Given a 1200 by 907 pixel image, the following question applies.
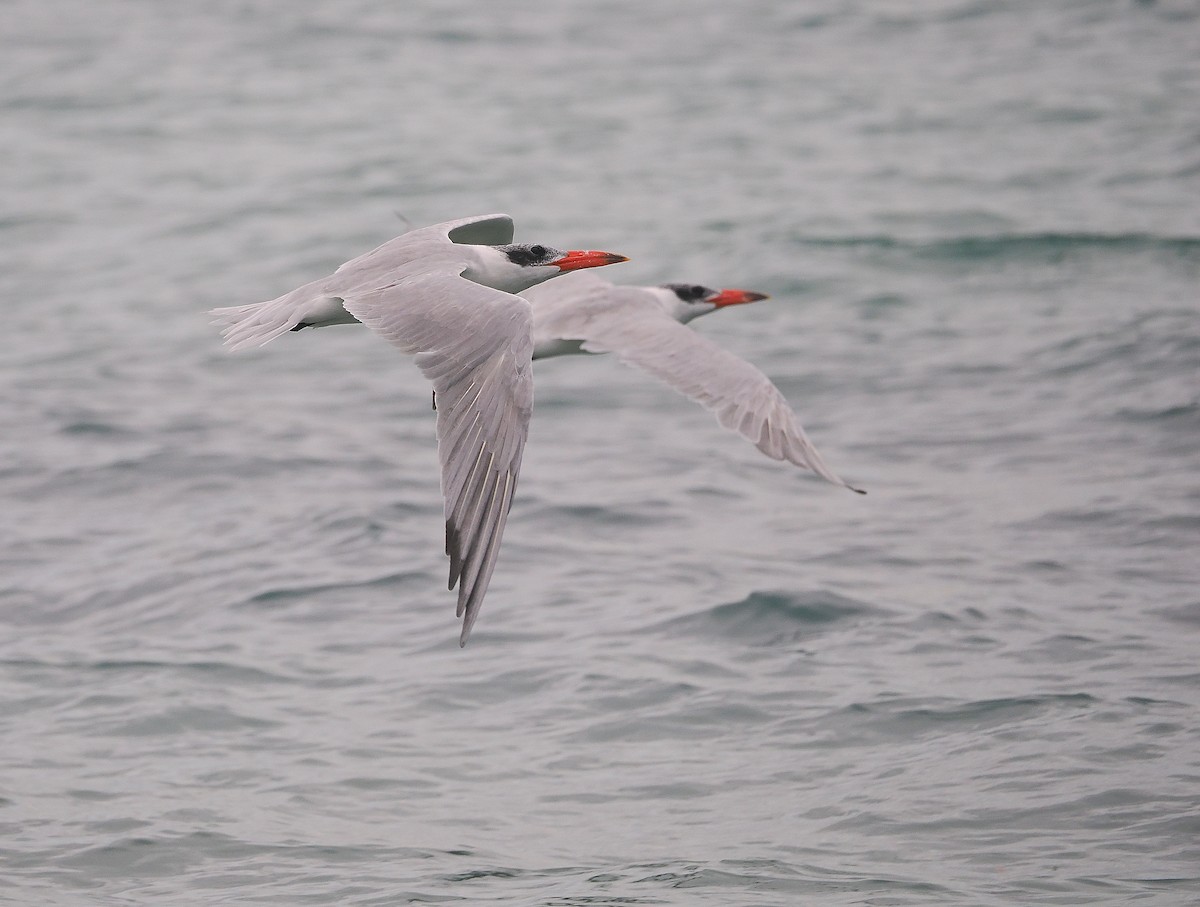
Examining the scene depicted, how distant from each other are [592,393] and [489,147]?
734 cm

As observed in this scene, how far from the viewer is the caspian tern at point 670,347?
900 centimetres

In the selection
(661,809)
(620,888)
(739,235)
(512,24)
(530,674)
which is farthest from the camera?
(512,24)

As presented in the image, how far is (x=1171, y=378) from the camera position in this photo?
13.0 meters

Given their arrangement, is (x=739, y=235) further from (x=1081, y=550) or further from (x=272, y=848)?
(x=272, y=848)

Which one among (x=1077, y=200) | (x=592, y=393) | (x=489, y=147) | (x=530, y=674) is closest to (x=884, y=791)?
(x=530, y=674)

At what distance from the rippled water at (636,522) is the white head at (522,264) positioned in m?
1.95

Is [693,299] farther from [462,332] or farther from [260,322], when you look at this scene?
[462,332]

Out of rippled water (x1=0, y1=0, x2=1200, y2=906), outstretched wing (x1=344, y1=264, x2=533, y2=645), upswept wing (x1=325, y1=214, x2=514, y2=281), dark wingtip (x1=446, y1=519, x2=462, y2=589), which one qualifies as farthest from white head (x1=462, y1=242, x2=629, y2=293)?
dark wingtip (x1=446, y1=519, x2=462, y2=589)

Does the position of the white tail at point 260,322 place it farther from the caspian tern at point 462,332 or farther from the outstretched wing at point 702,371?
the outstretched wing at point 702,371

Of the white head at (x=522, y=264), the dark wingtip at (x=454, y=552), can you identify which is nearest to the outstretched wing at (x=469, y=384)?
the dark wingtip at (x=454, y=552)

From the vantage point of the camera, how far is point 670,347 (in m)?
9.66

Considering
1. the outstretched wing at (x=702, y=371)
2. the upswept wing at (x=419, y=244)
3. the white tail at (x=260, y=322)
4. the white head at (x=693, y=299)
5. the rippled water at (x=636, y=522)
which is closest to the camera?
the white tail at (x=260, y=322)

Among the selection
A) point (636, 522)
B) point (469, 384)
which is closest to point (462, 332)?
point (469, 384)

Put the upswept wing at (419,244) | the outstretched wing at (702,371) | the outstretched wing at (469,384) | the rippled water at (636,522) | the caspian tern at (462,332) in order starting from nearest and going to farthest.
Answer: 1. the outstretched wing at (469,384)
2. the caspian tern at (462,332)
3. the rippled water at (636,522)
4. the upswept wing at (419,244)
5. the outstretched wing at (702,371)
